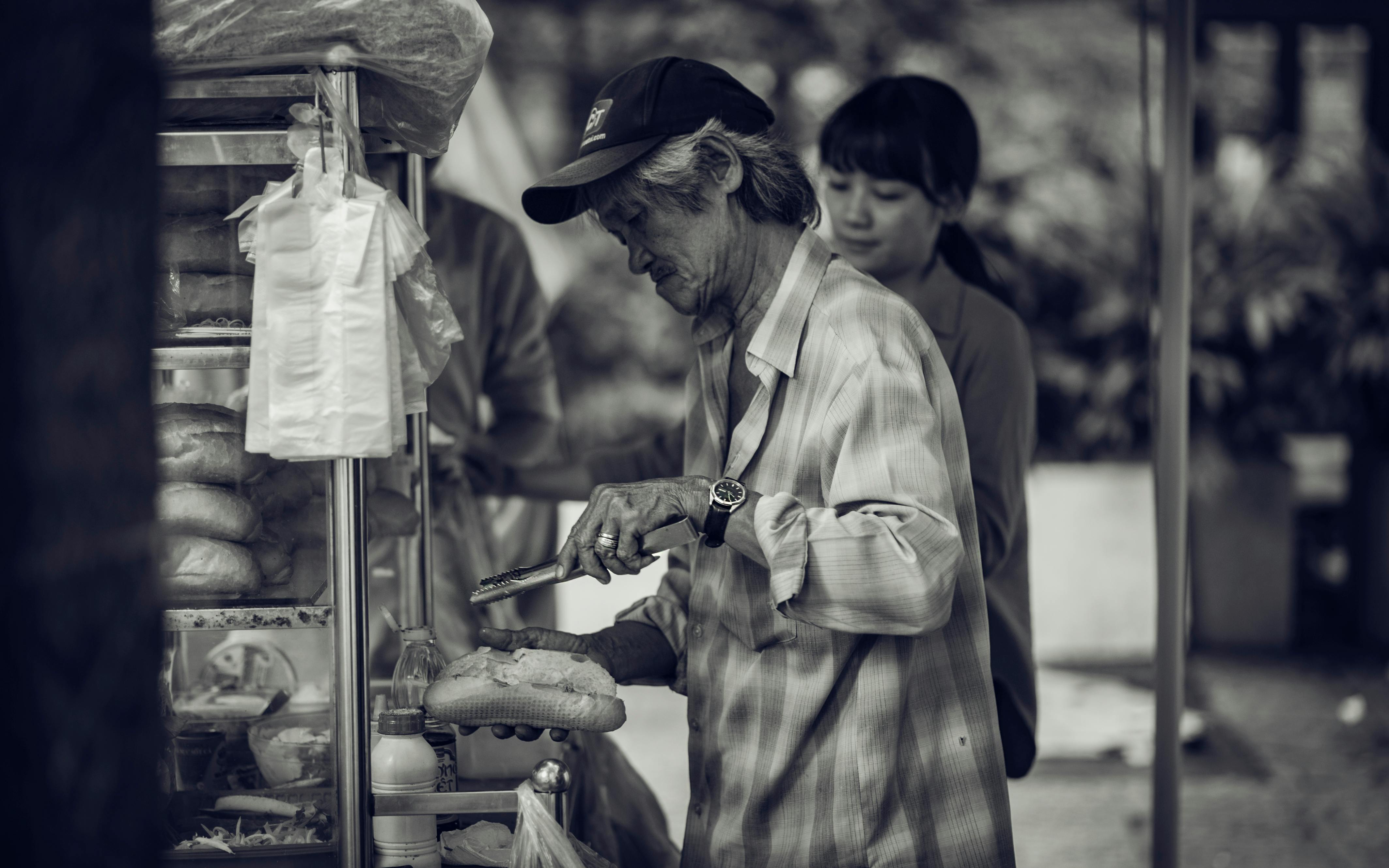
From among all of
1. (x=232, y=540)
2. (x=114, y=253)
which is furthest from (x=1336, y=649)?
(x=114, y=253)

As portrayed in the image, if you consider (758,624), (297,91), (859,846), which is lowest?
(859,846)

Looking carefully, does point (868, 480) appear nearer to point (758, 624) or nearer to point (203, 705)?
point (758, 624)

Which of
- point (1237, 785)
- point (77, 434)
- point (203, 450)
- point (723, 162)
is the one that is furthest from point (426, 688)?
point (1237, 785)

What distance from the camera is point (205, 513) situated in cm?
171

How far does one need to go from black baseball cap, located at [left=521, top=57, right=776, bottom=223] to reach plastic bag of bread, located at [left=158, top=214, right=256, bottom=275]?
1.33 feet

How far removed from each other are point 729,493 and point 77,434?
99 cm

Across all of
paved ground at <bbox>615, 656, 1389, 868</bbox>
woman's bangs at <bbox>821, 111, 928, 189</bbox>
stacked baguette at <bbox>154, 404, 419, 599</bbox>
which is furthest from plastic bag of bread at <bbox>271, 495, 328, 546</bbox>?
paved ground at <bbox>615, 656, 1389, 868</bbox>

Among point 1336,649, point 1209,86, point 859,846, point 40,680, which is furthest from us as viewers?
point 1209,86

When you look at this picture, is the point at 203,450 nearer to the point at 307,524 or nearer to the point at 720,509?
the point at 307,524

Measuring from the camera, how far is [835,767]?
1688mm

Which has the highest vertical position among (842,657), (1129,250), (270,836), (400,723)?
(1129,250)

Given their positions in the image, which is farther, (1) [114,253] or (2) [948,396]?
(2) [948,396]

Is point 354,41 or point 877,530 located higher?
point 354,41

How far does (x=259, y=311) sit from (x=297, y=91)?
0.97 ft
